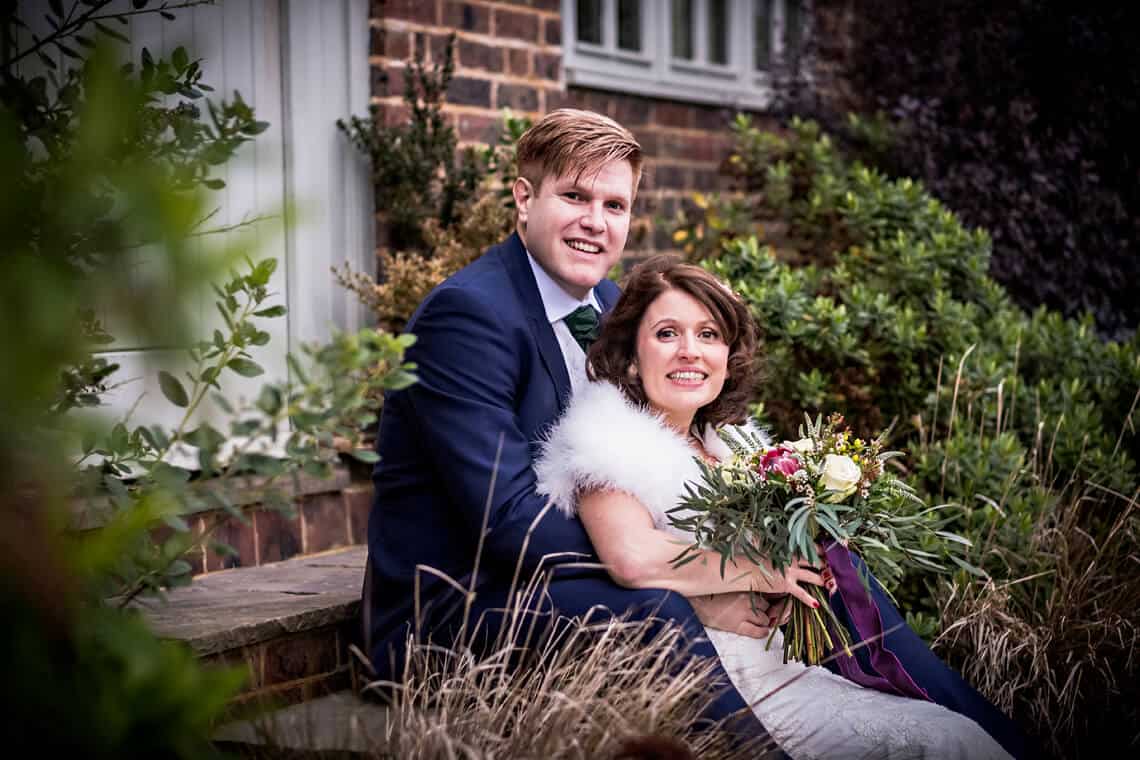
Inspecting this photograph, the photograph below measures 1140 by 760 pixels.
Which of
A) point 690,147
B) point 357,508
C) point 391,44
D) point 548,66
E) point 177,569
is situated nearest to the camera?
point 177,569

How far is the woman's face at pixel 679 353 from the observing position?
10.1 feet

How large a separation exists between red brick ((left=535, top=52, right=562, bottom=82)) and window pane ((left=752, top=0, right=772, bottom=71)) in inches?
89.0

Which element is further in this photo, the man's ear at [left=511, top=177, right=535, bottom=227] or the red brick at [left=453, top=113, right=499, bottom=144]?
the red brick at [left=453, top=113, right=499, bottom=144]

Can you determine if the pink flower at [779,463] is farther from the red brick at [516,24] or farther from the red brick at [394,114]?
the red brick at [516,24]

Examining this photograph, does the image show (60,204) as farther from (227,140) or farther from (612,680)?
(612,680)

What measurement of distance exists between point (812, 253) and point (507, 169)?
1796 millimetres

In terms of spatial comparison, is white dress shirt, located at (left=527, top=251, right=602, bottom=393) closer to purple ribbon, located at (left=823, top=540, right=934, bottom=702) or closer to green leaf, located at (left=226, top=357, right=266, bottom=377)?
purple ribbon, located at (left=823, top=540, right=934, bottom=702)

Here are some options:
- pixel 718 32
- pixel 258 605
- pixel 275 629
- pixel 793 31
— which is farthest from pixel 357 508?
pixel 793 31

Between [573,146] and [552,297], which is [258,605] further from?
[573,146]

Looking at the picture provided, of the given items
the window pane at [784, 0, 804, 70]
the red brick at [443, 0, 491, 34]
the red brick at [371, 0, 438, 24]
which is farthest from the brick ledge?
the window pane at [784, 0, 804, 70]

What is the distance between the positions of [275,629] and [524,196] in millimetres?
1339

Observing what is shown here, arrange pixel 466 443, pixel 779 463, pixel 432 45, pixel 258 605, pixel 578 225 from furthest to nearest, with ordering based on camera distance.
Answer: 1. pixel 432 45
2. pixel 258 605
3. pixel 578 225
4. pixel 466 443
5. pixel 779 463

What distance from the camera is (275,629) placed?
3.38 metres

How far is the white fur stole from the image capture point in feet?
9.41
